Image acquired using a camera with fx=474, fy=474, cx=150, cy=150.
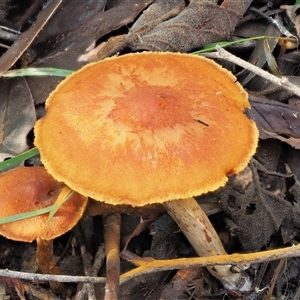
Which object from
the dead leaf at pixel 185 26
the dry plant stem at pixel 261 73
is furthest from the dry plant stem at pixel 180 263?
the dead leaf at pixel 185 26

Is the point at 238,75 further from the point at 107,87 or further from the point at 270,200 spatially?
the point at 107,87

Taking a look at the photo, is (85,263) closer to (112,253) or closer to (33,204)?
(112,253)

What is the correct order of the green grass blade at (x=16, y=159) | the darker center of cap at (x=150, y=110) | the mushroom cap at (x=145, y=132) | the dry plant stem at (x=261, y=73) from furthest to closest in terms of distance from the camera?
the green grass blade at (x=16, y=159) < the dry plant stem at (x=261, y=73) < the darker center of cap at (x=150, y=110) < the mushroom cap at (x=145, y=132)

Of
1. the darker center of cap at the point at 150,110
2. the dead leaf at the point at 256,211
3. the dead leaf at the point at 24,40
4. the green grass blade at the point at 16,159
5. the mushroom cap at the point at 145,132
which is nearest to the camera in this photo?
the mushroom cap at the point at 145,132

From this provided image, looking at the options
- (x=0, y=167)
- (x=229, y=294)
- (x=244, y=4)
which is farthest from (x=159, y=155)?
(x=244, y=4)

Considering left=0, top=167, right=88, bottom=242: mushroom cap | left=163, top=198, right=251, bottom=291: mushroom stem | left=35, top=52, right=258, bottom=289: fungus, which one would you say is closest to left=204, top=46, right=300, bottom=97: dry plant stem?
left=35, top=52, right=258, bottom=289: fungus

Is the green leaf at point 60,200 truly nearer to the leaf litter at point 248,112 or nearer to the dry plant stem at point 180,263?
the dry plant stem at point 180,263

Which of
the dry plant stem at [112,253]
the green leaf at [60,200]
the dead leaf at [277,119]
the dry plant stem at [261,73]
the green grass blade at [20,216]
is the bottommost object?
the dead leaf at [277,119]
